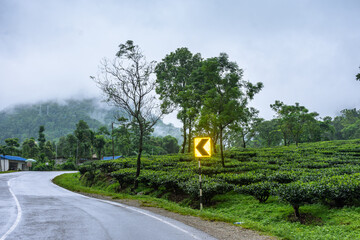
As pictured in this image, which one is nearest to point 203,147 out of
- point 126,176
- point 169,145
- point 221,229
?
point 221,229

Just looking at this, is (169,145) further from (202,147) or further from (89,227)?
(89,227)

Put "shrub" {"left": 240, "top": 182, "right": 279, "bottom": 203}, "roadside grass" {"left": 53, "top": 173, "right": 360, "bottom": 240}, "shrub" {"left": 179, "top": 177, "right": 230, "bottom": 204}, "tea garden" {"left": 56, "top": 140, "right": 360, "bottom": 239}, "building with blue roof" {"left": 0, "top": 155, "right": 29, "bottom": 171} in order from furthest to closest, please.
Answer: "building with blue roof" {"left": 0, "top": 155, "right": 29, "bottom": 171} < "shrub" {"left": 179, "top": 177, "right": 230, "bottom": 204} < "shrub" {"left": 240, "top": 182, "right": 279, "bottom": 203} < "tea garden" {"left": 56, "top": 140, "right": 360, "bottom": 239} < "roadside grass" {"left": 53, "top": 173, "right": 360, "bottom": 240}

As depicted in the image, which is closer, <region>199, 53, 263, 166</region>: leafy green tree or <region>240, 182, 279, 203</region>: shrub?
<region>240, 182, 279, 203</region>: shrub

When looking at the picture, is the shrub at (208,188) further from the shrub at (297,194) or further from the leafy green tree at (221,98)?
the leafy green tree at (221,98)

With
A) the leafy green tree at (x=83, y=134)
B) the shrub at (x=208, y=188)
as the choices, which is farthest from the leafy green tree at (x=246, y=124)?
the leafy green tree at (x=83, y=134)

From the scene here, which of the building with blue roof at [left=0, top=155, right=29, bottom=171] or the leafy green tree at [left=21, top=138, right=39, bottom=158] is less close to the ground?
the leafy green tree at [left=21, top=138, right=39, bottom=158]

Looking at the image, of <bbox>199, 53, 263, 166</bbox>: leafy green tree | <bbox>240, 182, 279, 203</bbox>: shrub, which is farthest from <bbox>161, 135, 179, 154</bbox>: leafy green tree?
<bbox>240, 182, 279, 203</bbox>: shrub

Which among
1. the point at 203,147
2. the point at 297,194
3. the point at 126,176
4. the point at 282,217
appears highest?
the point at 203,147

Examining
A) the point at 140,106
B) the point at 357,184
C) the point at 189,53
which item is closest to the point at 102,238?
the point at 357,184

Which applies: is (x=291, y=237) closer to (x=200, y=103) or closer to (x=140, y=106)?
(x=140, y=106)

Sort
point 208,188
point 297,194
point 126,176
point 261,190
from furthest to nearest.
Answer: point 126,176 → point 208,188 → point 261,190 → point 297,194

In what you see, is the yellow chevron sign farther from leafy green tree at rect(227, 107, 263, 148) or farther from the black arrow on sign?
leafy green tree at rect(227, 107, 263, 148)

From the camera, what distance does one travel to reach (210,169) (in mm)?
17438

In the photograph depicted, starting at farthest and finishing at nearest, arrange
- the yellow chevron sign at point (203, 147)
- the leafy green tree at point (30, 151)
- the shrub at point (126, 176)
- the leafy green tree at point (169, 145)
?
the leafy green tree at point (169, 145)
the leafy green tree at point (30, 151)
the shrub at point (126, 176)
the yellow chevron sign at point (203, 147)
